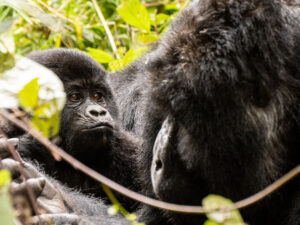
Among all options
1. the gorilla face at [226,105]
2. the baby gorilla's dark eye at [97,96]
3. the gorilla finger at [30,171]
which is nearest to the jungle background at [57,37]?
the gorilla finger at [30,171]

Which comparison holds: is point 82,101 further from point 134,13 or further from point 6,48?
point 6,48

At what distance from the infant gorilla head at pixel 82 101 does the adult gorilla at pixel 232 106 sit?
1285mm

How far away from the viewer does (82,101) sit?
3963 mm

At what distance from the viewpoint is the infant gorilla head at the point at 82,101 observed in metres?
3.74

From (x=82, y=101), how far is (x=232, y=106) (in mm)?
1838

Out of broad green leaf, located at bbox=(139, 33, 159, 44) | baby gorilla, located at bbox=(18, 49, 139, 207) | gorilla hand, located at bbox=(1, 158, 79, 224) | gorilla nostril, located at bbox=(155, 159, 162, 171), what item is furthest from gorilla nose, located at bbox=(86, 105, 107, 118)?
gorilla nostril, located at bbox=(155, 159, 162, 171)

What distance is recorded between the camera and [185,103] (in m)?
2.37

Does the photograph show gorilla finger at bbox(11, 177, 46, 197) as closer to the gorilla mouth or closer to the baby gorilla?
the baby gorilla

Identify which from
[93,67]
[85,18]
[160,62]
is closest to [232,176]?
[160,62]

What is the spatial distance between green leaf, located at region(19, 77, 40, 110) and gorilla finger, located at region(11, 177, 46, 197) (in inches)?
28.2

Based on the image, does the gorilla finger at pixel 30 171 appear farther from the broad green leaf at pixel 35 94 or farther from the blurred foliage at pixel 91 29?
the blurred foliage at pixel 91 29

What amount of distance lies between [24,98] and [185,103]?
0.80 m

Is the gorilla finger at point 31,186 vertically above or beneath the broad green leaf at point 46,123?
beneath

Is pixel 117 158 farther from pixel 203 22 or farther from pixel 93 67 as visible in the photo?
pixel 203 22
